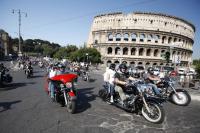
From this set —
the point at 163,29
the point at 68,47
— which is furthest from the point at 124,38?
the point at 68,47

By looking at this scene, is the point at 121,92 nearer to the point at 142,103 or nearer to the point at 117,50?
the point at 142,103

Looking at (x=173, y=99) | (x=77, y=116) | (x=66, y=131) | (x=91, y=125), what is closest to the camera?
(x=66, y=131)

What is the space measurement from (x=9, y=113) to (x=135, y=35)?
5426 cm

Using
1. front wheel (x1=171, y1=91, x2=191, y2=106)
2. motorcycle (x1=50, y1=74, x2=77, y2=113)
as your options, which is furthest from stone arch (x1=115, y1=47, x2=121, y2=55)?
motorcycle (x1=50, y1=74, x2=77, y2=113)

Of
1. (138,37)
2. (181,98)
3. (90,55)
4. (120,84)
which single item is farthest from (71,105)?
(138,37)

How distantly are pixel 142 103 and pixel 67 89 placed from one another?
2795mm

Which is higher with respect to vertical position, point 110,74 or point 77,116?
point 110,74

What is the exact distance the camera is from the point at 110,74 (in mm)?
7836

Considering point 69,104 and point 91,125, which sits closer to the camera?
point 91,125

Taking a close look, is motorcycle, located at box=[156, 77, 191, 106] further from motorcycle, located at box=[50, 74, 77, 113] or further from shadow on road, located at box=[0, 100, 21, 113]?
shadow on road, located at box=[0, 100, 21, 113]

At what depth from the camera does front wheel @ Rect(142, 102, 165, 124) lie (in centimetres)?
561

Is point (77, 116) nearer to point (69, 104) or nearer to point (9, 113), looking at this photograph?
point (69, 104)

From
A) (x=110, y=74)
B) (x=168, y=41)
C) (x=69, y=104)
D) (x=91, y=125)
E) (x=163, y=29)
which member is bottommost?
(x=91, y=125)

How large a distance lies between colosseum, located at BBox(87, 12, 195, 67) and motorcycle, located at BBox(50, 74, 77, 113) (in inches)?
1890
